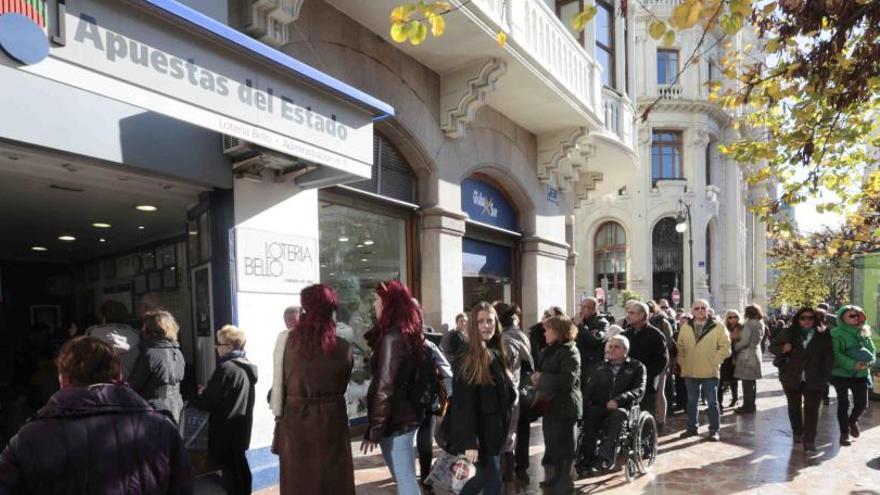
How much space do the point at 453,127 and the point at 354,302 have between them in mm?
3008

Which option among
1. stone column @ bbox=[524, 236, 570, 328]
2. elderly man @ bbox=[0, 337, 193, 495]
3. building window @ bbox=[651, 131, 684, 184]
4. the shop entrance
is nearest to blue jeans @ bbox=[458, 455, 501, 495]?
elderly man @ bbox=[0, 337, 193, 495]

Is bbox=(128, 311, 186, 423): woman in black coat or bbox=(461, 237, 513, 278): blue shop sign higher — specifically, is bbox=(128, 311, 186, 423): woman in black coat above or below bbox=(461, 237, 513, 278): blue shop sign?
below

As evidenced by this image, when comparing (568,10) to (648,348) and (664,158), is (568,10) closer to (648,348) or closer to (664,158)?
(648,348)

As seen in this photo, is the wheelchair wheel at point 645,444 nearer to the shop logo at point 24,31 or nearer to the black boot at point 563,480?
the black boot at point 563,480

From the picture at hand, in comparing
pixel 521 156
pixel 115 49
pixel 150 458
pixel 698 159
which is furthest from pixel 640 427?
pixel 698 159

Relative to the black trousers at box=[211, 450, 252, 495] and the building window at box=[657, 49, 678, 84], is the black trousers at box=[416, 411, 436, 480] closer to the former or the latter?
the black trousers at box=[211, 450, 252, 495]

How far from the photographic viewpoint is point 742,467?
673 centimetres

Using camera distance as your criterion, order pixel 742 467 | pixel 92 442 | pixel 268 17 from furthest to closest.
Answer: pixel 742 467 → pixel 268 17 → pixel 92 442

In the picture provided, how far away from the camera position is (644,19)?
116 ft

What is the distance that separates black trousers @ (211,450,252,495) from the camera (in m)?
4.80

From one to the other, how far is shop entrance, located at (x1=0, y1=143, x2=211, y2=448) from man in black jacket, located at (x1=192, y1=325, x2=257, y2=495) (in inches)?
74.0

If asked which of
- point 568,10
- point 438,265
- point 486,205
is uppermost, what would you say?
point 568,10

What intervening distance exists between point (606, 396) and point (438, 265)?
3886 mm

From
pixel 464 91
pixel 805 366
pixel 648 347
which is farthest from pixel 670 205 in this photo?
pixel 648 347
